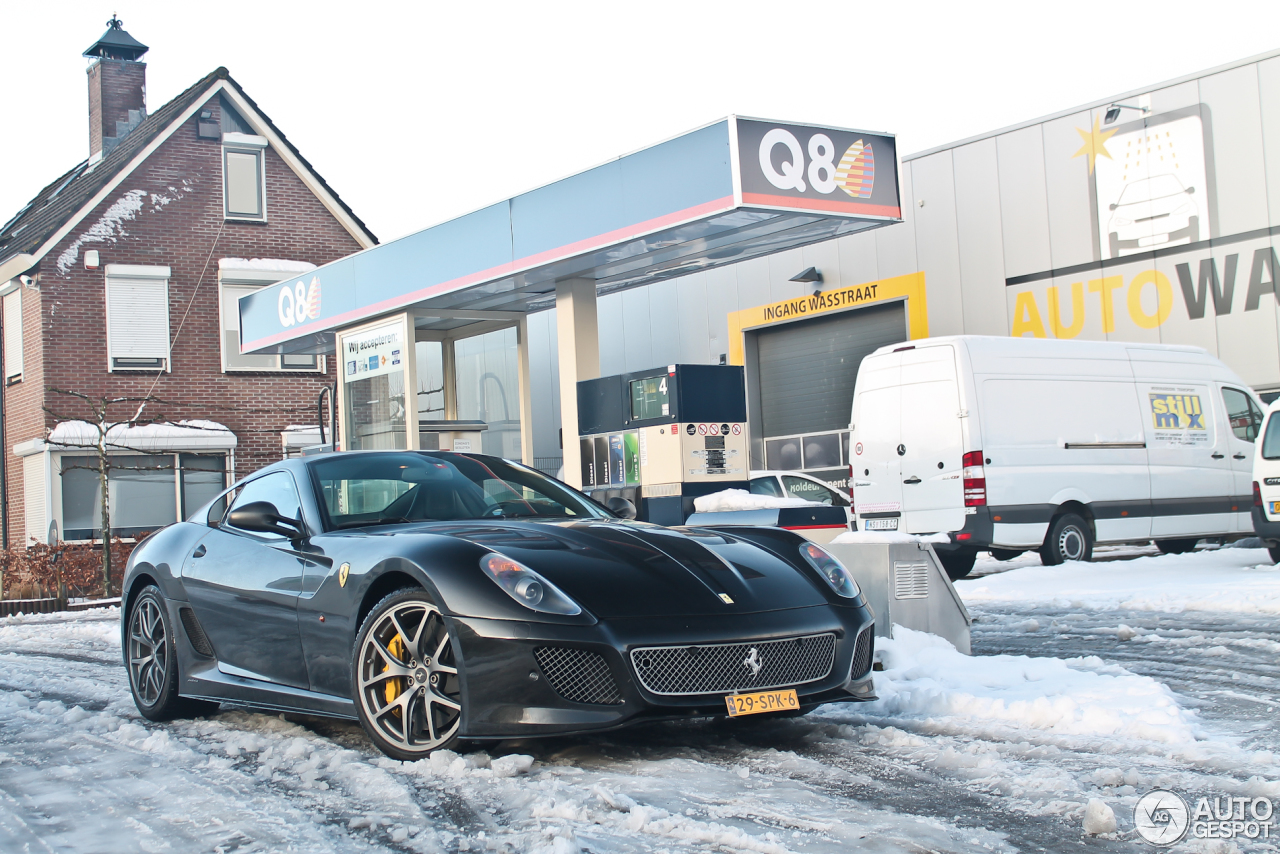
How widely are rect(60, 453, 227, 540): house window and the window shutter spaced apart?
192 cm

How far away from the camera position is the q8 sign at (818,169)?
1095 centimetres

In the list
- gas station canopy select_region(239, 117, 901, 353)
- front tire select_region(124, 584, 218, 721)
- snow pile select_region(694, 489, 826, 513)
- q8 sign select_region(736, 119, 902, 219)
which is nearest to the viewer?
front tire select_region(124, 584, 218, 721)

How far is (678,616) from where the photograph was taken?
14.7 ft

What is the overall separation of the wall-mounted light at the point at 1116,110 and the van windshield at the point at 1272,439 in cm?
602

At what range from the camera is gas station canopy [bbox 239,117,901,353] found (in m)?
11.1

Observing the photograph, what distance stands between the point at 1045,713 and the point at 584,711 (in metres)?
1.87

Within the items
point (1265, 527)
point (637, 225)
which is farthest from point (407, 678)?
point (1265, 527)

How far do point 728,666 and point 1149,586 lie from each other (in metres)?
7.10

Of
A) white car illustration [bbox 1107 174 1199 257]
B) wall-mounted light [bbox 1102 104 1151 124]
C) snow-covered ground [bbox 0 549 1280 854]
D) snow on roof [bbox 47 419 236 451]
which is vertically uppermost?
wall-mounted light [bbox 1102 104 1151 124]

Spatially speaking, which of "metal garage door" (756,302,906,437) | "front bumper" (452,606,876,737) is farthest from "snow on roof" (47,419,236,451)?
"front bumper" (452,606,876,737)

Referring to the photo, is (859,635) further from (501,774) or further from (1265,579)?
(1265,579)

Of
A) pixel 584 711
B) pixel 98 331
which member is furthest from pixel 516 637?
pixel 98 331

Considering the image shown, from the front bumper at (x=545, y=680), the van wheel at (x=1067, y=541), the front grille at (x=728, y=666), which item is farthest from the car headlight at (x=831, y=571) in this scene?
the van wheel at (x=1067, y=541)

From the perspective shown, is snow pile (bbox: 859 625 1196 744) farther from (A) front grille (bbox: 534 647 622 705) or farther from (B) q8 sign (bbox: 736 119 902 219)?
(B) q8 sign (bbox: 736 119 902 219)
